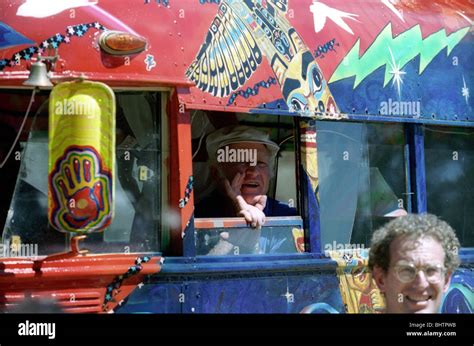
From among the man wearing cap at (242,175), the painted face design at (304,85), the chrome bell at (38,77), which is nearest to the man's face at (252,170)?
the man wearing cap at (242,175)

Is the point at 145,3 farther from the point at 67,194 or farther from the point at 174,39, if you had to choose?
the point at 67,194

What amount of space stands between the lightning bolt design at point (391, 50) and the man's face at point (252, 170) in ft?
2.20

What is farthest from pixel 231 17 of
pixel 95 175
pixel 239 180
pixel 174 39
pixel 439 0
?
pixel 439 0

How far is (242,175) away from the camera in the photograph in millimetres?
5969

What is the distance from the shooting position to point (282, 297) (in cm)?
572

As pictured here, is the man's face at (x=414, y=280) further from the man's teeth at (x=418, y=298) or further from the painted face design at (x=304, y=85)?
the painted face design at (x=304, y=85)

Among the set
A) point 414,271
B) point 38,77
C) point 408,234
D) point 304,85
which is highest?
point 304,85

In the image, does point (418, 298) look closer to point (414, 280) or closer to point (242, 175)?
point (414, 280)

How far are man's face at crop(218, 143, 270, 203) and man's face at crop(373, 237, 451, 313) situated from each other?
2225mm

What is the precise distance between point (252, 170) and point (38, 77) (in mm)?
1654

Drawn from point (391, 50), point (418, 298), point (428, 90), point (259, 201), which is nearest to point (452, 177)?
point (428, 90)

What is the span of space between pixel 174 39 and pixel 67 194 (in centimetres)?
123

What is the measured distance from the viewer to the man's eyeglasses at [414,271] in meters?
3.73
